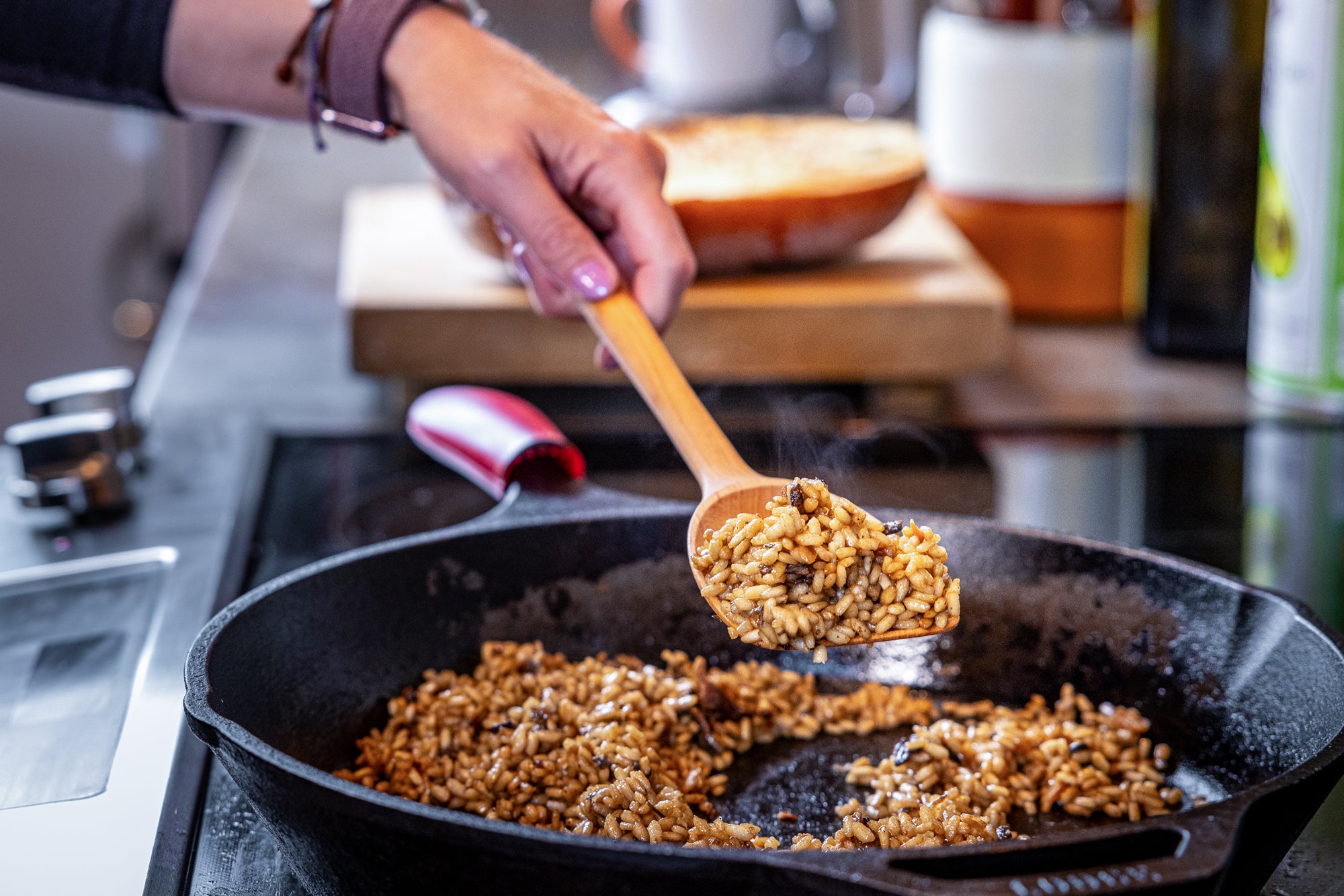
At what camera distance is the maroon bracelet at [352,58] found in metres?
1.00

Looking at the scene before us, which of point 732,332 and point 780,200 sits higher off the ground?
point 780,200

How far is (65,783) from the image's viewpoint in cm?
77

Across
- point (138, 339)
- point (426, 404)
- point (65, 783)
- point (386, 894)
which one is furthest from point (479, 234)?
point (138, 339)

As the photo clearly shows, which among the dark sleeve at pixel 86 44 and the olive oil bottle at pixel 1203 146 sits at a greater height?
the dark sleeve at pixel 86 44

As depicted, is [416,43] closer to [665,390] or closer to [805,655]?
[665,390]

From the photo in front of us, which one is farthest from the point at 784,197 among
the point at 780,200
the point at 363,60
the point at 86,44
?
the point at 86,44

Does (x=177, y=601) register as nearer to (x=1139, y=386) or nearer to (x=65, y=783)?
(x=65, y=783)

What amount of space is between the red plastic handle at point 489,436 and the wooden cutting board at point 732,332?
9.2 inches

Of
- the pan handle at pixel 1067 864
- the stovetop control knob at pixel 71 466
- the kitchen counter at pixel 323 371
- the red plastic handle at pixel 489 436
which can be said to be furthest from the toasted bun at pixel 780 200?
the pan handle at pixel 1067 864

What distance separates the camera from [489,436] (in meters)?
1.06

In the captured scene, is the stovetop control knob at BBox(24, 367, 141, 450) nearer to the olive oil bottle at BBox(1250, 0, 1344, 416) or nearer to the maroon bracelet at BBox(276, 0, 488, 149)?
the maroon bracelet at BBox(276, 0, 488, 149)

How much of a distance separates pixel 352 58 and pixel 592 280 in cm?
25

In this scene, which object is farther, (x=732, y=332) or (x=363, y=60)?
(x=732, y=332)

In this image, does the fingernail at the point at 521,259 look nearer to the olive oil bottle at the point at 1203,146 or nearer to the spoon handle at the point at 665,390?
the spoon handle at the point at 665,390
